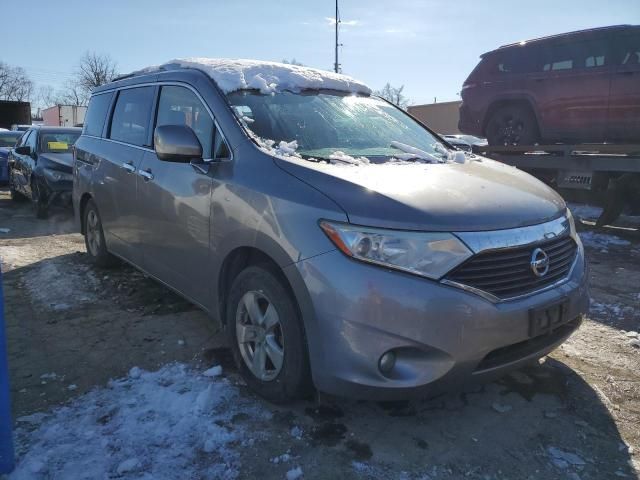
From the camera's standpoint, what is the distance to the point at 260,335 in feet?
9.12

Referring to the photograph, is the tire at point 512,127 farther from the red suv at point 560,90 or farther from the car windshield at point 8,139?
the car windshield at point 8,139

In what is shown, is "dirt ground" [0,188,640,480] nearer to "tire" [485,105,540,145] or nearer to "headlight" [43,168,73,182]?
"headlight" [43,168,73,182]

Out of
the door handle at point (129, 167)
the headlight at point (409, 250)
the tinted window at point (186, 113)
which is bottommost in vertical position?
the headlight at point (409, 250)

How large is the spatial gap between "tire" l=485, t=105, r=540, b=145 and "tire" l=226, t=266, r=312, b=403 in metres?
6.63

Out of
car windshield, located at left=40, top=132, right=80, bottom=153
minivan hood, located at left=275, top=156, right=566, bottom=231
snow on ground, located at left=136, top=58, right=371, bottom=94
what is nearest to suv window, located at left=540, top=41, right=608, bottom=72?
snow on ground, located at left=136, top=58, right=371, bottom=94

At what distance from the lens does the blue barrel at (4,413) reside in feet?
6.72

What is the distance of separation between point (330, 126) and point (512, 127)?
588 cm

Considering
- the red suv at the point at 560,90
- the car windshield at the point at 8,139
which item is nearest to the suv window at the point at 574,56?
the red suv at the point at 560,90

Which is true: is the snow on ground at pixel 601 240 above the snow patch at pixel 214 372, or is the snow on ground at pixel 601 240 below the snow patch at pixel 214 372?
below

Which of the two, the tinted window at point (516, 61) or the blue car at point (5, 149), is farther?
the blue car at point (5, 149)

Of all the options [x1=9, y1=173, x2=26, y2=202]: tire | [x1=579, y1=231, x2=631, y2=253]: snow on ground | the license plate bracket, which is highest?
the license plate bracket

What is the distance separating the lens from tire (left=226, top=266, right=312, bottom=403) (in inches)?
99.7

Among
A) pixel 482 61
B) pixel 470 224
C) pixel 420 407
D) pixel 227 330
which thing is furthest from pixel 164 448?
pixel 482 61

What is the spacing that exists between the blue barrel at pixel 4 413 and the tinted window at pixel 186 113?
1.57 meters
